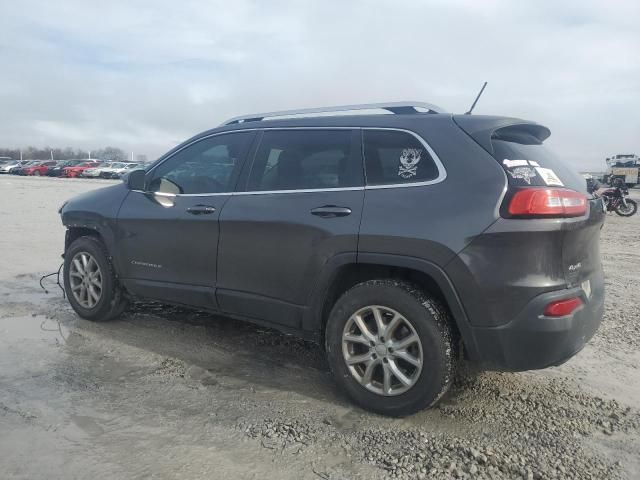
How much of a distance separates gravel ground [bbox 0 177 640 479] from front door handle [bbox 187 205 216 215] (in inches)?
43.1

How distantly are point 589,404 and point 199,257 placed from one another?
2.83 m

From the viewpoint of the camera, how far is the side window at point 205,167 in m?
4.21

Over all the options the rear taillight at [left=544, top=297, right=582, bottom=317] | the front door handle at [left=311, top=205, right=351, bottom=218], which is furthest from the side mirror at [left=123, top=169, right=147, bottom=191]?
the rear taillight at [left=544, top=297, right=582, bottom=317]

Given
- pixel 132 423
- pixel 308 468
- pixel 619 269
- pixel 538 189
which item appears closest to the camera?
pixel 308 468

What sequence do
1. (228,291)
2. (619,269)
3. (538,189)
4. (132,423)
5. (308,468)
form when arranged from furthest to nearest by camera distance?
(619,269)
(228,291)
(132,423)
(538,189)
(308,468)

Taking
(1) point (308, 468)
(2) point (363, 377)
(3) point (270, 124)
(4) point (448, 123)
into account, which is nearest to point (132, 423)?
(1) point (308, 468)

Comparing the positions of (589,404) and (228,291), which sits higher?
(228,291)

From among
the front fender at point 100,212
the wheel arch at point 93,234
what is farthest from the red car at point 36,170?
the front fender at point 100,212

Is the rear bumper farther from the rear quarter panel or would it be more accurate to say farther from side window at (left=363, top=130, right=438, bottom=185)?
side window at (left=363, top=130, right=438, bottom=185)

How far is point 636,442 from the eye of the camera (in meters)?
3.04

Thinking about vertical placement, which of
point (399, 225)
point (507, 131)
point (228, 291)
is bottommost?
point (228, 291)

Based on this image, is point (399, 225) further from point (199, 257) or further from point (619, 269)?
point (619, 269)

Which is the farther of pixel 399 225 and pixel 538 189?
pixel 399 225

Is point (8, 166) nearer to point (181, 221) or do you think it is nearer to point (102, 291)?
point (102, 291)
